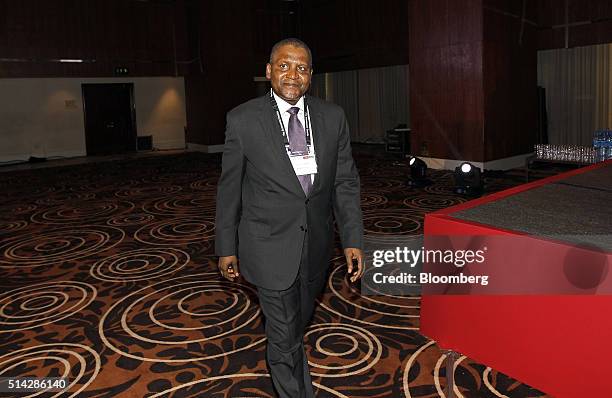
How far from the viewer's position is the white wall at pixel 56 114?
42.3 ft

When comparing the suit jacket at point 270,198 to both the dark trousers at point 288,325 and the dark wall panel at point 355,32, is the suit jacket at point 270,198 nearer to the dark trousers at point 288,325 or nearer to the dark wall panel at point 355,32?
the dark trousers at point 288,325

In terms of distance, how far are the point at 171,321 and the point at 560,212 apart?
94.8 inches

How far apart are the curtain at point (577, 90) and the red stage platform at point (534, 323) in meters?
8.46

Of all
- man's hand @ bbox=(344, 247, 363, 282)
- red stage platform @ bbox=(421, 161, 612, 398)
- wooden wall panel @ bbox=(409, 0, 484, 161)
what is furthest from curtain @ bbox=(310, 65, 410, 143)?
red stage platform @ bbox=(421, 161, 612, 398)

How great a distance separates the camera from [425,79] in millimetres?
9148

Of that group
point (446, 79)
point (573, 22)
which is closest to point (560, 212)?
point (446, 79)

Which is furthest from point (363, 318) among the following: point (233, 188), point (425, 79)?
point (425, 79)

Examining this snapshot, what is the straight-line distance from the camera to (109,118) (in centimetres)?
1432

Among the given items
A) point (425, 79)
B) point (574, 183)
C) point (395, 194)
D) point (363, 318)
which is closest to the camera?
point (574, 183)

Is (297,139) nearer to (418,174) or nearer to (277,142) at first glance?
(277,142)

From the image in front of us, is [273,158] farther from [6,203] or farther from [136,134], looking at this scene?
[136,134]

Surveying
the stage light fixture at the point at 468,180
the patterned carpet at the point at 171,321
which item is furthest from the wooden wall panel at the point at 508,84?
the patterned carpet at the point at 171,321

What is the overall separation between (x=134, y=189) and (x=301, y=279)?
6.97 metres

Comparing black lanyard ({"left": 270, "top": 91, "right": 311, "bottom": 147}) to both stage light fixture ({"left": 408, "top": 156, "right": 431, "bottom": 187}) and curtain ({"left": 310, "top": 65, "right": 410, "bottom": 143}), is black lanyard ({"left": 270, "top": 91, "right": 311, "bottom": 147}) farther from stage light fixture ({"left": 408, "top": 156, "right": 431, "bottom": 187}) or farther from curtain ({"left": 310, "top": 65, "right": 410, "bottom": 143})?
curtain ({"left": 310, "top": 65, "right": 410, "bottom": 143})
